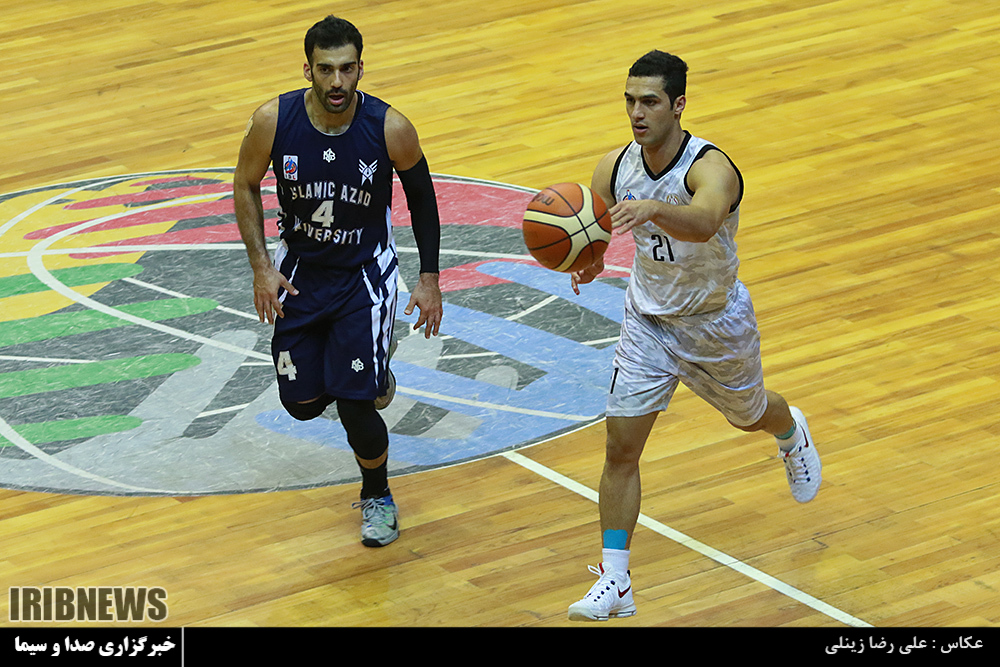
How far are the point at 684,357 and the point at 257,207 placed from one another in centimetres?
174

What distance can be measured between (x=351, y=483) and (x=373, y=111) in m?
1.63

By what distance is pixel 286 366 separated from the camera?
19.3 feet

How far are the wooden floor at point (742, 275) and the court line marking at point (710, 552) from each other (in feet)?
0.05

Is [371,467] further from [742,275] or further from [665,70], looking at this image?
[742,275]

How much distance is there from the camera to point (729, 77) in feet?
36.7

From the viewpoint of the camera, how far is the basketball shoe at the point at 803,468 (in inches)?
237

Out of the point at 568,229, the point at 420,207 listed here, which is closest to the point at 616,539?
the point at 568,229

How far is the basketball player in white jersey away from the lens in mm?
5195

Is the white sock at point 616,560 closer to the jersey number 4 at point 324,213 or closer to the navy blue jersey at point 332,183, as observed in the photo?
the navy blue jersey at point 332,183

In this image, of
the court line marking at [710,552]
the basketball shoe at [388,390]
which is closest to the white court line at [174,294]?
the basketball shoe at [388,390]

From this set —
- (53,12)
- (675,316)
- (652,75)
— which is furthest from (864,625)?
(53,12)

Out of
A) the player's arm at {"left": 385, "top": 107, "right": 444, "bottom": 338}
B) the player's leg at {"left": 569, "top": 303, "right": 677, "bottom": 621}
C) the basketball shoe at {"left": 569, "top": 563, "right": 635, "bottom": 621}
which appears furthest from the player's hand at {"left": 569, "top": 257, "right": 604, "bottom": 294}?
the basketball shoe at {"left": 569, "top": 563, "right": 635, "bottom": 621}

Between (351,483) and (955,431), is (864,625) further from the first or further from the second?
(351,483)

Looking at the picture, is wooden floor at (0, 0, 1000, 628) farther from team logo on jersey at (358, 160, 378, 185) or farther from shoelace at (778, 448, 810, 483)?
team logo on jersey at (358, 160, 378, 185)
